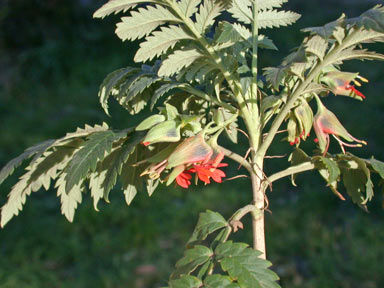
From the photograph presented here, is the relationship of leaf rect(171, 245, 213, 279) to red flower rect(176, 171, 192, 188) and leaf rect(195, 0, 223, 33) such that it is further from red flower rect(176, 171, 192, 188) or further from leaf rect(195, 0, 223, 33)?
leaf rect(195, 0, 223, 33)

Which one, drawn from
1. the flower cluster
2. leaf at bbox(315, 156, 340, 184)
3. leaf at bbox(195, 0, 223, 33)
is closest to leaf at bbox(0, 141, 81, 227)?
the flower cluster

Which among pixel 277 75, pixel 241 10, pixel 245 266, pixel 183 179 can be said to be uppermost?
pixel 241 10

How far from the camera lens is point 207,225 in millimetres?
872

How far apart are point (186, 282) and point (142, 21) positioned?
0.41 meters

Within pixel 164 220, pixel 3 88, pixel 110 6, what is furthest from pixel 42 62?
pixel 110 6

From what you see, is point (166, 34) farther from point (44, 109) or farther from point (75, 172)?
point (44, 109)

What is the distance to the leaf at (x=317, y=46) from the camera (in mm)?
731

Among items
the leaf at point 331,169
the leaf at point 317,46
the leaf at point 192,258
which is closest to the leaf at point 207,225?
the leaf at point 192,258

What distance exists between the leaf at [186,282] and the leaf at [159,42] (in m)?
0.34

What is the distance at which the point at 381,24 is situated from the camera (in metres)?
0.67

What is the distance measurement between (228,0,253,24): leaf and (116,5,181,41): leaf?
0.40 feet

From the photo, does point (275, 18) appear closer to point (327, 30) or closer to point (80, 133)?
point (327, 30)

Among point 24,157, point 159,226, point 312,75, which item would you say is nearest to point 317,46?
point 312,75

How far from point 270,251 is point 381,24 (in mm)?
2050
